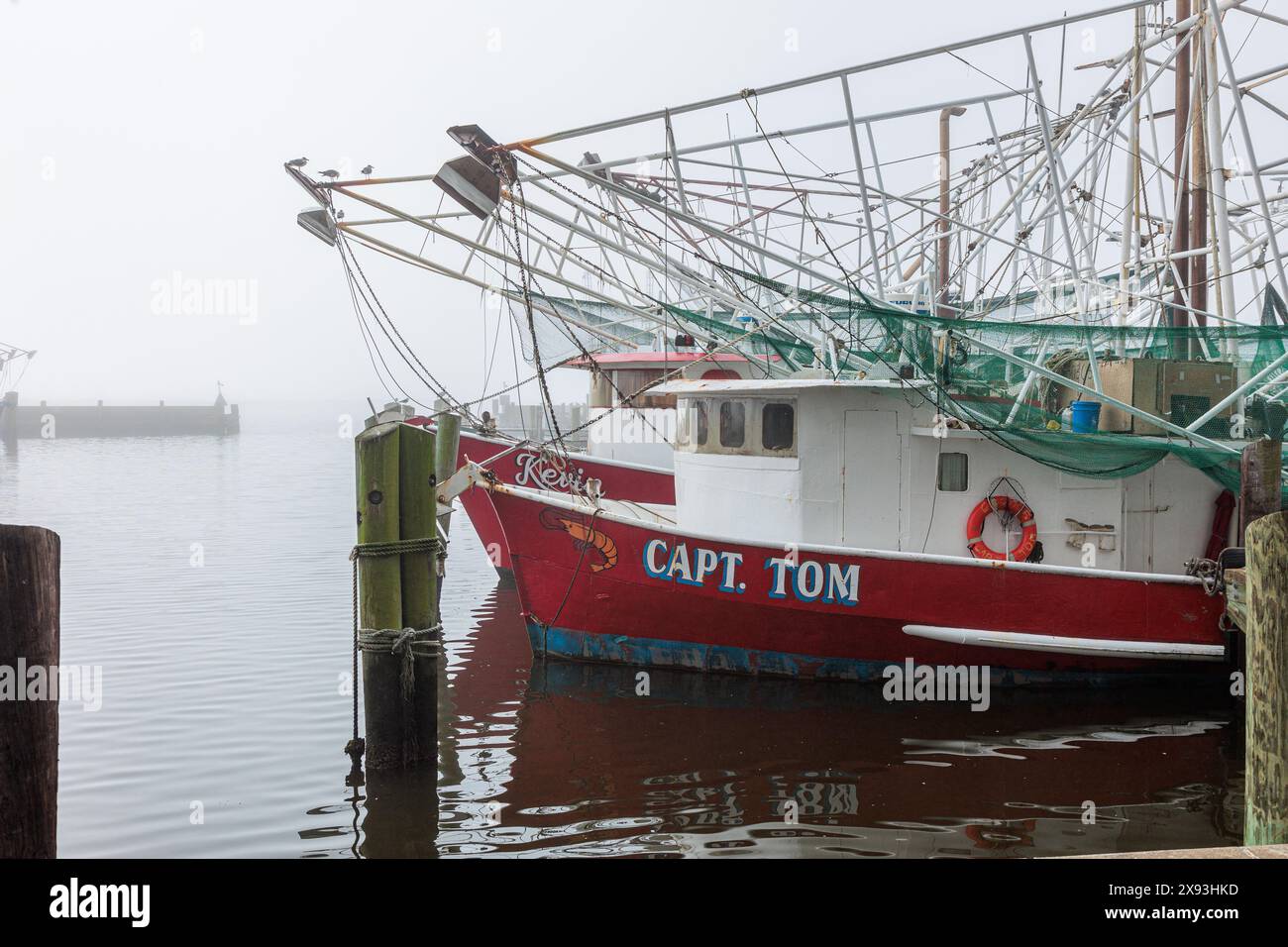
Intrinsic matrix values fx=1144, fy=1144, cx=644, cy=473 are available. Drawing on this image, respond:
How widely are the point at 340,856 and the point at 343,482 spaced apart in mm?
38475

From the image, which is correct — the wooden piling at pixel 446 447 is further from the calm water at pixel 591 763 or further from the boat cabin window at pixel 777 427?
the boat cabin window at pixel 777 427

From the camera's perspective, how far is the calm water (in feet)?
24.3

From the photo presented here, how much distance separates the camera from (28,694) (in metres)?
4.11

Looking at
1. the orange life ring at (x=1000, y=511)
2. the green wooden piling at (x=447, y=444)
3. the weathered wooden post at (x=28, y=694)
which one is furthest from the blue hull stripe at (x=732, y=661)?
the weathered wooden post at (x=28, y=694)

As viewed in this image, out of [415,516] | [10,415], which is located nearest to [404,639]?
[415,516]

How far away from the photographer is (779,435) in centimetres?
1153

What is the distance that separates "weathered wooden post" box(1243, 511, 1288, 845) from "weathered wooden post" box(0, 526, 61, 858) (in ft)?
16.0

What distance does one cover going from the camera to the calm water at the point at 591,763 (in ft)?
24.3

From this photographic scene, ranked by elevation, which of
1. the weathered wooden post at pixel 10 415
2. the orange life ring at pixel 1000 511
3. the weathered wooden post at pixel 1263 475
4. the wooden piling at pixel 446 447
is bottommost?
the orange life ring at pixel 1000 511

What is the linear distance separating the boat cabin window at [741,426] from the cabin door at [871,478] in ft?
1.96

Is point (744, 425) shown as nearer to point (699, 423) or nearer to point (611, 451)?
point (699, 423)

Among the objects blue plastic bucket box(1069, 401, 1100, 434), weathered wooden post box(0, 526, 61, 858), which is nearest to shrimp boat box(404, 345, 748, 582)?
blue plastic bucket box(1069, 401, 1100, 434)

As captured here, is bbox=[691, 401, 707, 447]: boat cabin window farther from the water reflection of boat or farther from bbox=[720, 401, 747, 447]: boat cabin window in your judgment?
the water reflection of boat

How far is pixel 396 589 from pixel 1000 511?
6.21 meters
